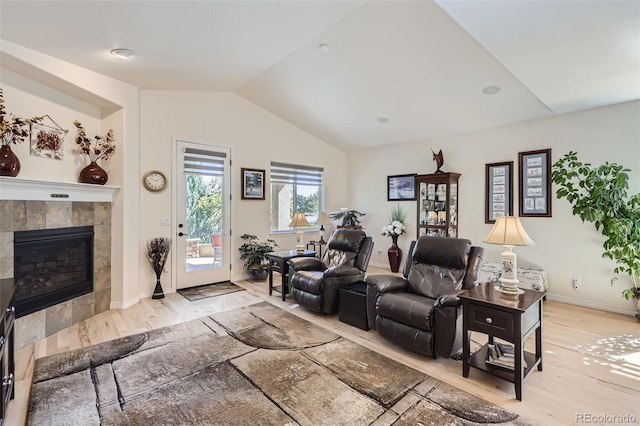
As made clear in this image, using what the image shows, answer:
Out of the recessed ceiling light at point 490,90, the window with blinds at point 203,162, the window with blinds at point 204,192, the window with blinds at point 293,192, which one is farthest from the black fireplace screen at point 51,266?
the recessed ceiling light at point 490,90

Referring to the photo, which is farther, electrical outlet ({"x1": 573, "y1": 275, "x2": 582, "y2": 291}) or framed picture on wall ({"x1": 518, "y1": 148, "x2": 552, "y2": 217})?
framed picture on wall ({"x1": 518, "y1": 148, "x2": 552, "y2": 217})

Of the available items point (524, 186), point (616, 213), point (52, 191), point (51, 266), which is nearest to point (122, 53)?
point (52, 191)

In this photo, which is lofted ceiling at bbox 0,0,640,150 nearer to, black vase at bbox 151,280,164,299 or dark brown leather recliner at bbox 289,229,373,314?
dark brown leather recliner at bbox 289,229,373,314

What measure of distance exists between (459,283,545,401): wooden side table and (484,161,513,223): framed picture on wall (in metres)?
2.63

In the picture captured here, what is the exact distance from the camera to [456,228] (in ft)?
17.7

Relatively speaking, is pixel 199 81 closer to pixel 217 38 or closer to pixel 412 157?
pixel 217 38

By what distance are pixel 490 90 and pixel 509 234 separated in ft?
7.85

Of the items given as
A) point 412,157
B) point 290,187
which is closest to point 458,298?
point 412,157

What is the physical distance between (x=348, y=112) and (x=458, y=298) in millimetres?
3748

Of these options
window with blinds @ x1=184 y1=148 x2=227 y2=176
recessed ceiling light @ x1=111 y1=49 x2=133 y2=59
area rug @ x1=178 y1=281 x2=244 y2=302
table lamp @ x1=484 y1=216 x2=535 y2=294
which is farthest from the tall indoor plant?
table lamp @ x1=484 y1=216 x2=535 y2=294

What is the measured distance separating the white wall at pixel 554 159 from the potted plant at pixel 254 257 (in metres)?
3.35

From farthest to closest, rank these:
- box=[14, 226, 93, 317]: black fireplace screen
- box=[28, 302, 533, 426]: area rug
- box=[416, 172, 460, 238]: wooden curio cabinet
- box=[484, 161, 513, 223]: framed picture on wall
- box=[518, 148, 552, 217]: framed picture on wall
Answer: box=[416, 172, 460, 238]: wooden curio cabinet → box=[484, 161, 513, 223]: framed picture on wall → box=[518, 148, 552, 217]: framed picture on wall → box=[14, 226, 93, 317]: black fireplace screen → box=[28, 302, 533, 426]: area rug

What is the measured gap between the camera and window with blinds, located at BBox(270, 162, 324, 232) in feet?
20.1

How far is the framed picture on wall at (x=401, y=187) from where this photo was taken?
6052 mm
